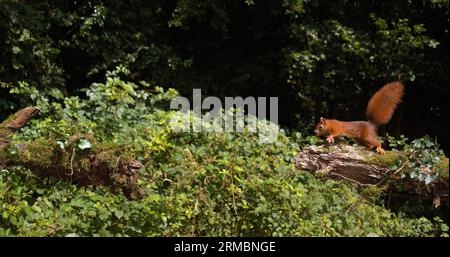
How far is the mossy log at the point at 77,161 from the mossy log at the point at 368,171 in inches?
68.4

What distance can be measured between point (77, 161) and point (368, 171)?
8.62ft

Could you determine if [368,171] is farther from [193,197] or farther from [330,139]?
[193,197]

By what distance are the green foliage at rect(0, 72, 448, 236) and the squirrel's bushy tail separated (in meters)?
0.87

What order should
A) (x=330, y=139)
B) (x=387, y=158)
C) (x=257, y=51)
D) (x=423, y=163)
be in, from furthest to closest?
(x=257, y=51) < (x=330, y=139) < (x=387, y=158) < (x=423, y=163)

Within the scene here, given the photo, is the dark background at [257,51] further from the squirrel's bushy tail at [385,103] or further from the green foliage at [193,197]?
the squirrel's bushy tail at [385,103]

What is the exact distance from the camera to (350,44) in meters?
7.62

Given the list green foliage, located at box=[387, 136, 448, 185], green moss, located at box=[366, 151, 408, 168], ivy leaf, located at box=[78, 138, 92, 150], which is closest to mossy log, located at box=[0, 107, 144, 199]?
ivy leaf, located at box=[78, 138, 92, 150]

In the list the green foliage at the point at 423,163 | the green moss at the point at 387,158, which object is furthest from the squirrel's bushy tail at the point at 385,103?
the green foliage at the point at 423,163

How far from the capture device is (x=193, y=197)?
4.62 m

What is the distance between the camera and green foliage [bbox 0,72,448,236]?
414 cm

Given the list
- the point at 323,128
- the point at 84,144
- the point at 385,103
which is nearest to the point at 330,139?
the point at 323,128
